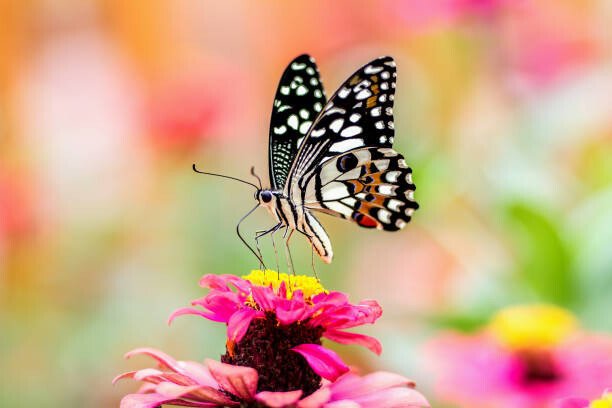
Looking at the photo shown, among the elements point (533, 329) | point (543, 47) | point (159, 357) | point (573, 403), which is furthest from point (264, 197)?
point (543, 47)

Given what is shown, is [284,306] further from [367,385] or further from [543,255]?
[543,255]

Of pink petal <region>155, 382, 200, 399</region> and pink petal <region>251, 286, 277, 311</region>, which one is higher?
pink petal <region>251, 286, 277, 311</region>

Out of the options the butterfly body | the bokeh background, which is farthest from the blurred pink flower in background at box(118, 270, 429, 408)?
the bokeh background

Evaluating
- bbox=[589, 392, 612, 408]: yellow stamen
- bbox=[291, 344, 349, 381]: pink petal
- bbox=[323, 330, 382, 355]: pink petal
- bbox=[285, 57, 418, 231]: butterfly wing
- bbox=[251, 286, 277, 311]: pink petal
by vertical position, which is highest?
bbox=[285, 57, 418, 231]: butterfly wing

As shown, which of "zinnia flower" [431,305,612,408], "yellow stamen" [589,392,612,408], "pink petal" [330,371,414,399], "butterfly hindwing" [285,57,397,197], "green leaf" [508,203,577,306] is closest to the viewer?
"yellow stamen" [589,392,612,408]

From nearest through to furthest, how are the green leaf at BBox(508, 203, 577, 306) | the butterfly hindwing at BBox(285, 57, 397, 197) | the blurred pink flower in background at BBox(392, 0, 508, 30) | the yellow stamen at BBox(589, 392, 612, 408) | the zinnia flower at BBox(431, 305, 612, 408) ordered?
the yellow stamen at BBox(589, 392, 612, 408), the butterfly hindwing at BBox(285, 57, 397, 197), the zinnia flower at BBox(431, 305, 612, 408), the green leaf at BBox(508, 203, 577, 306), the blurred pink flower in background at BBox(392, 0, 508, 30)

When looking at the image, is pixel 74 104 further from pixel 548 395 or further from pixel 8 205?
pixel 548 395

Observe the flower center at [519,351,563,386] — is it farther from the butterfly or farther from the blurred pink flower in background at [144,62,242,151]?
the blurred pink flower in background at [144,62,242,151]

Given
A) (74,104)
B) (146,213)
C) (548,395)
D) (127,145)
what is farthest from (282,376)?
(74,104)
